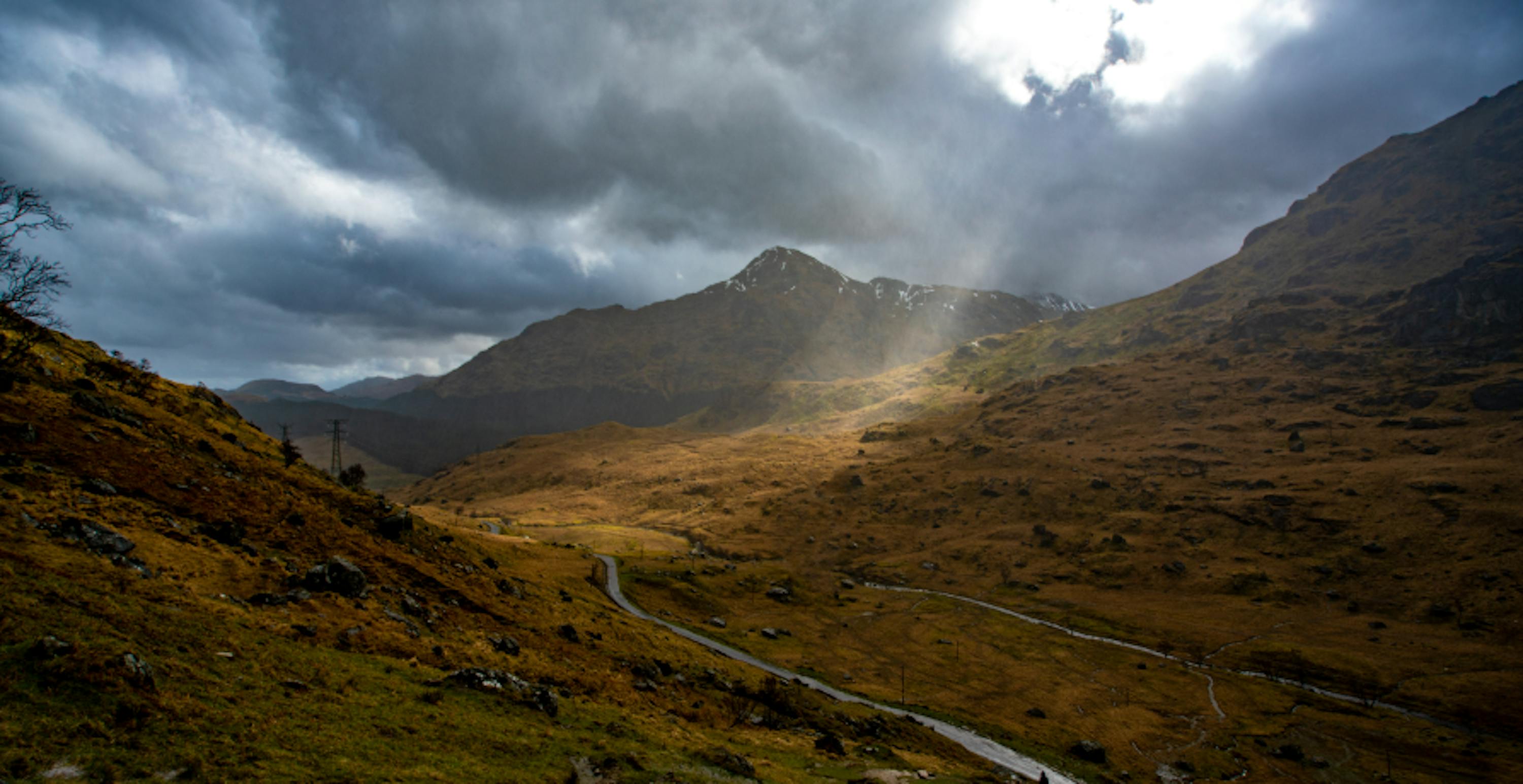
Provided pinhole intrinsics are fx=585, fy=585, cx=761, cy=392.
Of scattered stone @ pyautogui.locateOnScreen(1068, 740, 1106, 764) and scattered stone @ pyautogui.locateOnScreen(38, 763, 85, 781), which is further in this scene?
scattered stone @ pyautogui.locateOnScreen(1068, 740, 1106, 764)

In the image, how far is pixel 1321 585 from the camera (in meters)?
138

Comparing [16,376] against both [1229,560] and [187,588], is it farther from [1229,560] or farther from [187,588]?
[1229,560]

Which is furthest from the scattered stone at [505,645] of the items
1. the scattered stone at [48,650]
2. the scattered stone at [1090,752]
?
the scattered stone at [1090,752]

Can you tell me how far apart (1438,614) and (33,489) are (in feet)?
658

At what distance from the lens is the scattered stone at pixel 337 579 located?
109 feet

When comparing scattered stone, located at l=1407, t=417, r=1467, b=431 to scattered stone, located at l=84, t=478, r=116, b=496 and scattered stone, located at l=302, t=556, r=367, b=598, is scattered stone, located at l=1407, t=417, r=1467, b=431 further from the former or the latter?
scattered stone, located at l=84, t=478, r=116, b=496

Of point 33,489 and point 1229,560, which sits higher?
point 33,489

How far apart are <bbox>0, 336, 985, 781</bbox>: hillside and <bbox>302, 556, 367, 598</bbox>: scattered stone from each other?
104 mm

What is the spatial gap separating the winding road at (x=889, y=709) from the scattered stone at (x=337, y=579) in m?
44.5

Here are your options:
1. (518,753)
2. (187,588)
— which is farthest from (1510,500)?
(187,588)

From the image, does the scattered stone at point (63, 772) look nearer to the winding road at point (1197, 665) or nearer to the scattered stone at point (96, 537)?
the scattered stone at point (96, 537)

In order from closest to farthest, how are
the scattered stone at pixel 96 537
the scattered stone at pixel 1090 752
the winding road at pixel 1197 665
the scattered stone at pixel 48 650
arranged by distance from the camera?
the scattered stone at pixel 48 650
the scattered stone at pixel 96 537
the scattered stone at pixel 1090 752
the winding road at pixel 1197 665

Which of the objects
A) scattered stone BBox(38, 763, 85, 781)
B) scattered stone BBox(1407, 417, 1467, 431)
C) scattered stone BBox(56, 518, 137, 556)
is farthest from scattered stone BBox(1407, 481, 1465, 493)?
scattered stone BBox(56, 518, 137, 556)

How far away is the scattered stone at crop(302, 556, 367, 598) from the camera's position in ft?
109
